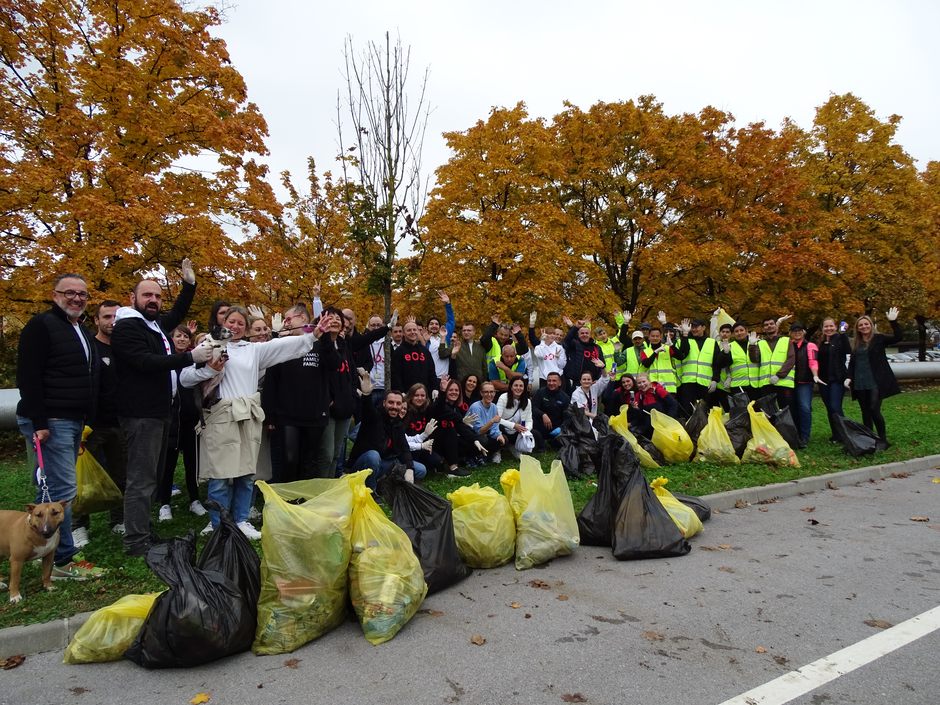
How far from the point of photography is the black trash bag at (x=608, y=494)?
510 cm

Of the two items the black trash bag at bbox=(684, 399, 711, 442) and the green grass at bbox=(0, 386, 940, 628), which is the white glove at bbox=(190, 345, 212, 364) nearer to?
the green grass at bbox=(0, 386, 940, 628)

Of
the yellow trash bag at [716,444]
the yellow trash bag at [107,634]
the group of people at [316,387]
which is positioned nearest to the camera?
the yellow trash bag at [107,634]

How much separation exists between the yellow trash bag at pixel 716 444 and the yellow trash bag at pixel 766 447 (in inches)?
8.0

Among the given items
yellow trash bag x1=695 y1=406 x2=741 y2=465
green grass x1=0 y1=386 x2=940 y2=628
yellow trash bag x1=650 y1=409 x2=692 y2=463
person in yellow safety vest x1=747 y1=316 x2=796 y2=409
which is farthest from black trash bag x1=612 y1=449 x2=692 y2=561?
person in yellow safety vest x1=747 y1=316 x2=796 y2=409

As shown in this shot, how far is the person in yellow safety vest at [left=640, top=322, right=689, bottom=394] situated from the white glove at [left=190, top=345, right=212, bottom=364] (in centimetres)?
672

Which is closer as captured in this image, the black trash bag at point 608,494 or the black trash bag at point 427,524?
the black trash bag at point 427,524

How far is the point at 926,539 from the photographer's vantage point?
208 inches

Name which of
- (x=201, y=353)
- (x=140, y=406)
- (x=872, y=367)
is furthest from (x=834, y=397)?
(x=140, y=406)

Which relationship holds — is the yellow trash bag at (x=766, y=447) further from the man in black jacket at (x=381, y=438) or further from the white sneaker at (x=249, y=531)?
the white sneaker at (x=249, y=531)

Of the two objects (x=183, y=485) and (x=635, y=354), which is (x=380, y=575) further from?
(x=635, y=354)

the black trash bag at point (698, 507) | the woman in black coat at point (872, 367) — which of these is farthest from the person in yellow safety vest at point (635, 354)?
the black trash bag at point (698, 507)

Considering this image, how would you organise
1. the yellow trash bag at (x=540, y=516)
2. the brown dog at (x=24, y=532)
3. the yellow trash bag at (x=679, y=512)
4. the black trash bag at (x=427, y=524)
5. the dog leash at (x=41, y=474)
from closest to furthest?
1. the brown dog at (x=24, y=532)
2. the dog leash at (x=41, y=474)
3. the black trash bag at (x=427, y=524)
4. the yellow trash bag at (x=540, y=516)
5. the yellow trash bag at (x=679, y=512)

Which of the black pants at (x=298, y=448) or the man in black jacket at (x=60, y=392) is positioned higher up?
the man in black jacket at (x=60, y=392)

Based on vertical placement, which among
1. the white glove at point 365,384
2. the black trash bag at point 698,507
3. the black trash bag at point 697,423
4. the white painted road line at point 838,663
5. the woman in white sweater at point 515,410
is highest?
the white glove at point 365,384
